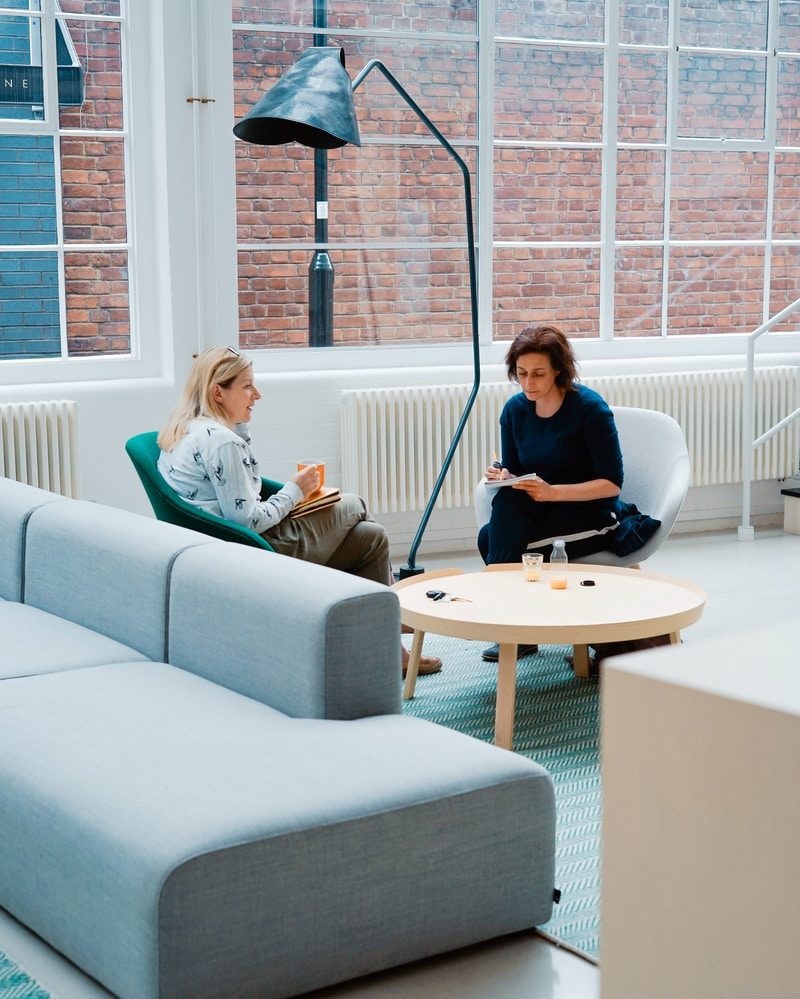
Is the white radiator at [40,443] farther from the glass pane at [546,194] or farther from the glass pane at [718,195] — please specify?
the glass pane at [718,195]

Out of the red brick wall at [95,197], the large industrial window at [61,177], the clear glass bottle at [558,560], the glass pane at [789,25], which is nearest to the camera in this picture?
the clear glass bottle at [558,560]

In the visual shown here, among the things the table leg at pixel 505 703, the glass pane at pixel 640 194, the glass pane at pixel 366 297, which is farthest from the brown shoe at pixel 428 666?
the glass pane at pixel 640 194

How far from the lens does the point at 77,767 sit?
2414 millimetres

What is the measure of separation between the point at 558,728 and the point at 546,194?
3412 mm

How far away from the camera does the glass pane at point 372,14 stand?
18.9 ft

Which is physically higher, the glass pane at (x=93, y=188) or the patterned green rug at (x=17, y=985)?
the glass pane at (x=93, y=188)

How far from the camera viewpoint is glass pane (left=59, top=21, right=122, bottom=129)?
18.1ft

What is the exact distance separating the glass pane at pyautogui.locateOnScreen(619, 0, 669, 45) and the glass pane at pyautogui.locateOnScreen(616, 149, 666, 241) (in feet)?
1.71

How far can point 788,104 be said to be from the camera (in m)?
7.01

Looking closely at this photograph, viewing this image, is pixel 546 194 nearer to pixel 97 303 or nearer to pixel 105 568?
pixel 97 303

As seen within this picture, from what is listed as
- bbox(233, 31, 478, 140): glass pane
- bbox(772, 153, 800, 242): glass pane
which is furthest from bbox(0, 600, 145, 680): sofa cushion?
bbox(772, 153, 800, 242): glass pane

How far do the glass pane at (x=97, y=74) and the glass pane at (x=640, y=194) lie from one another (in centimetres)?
244

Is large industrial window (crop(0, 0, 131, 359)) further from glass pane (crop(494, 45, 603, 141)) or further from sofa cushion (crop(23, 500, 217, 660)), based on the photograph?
sofa cushion (crop(23, 500, 217, 660))

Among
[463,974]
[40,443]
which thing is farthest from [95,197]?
[463,974]
